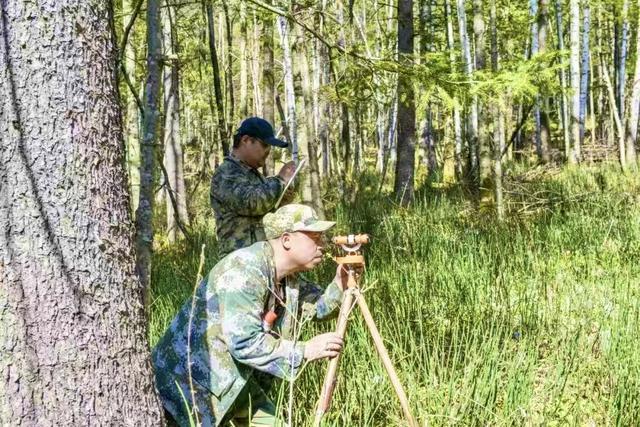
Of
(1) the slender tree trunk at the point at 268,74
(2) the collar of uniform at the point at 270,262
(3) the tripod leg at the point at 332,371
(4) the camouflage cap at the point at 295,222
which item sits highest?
(1) the slender tree trunk at the point at 268,74

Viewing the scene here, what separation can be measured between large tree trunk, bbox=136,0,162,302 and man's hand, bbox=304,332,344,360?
1.43 m

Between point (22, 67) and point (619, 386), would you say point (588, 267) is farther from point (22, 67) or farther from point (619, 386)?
point (22, 67)

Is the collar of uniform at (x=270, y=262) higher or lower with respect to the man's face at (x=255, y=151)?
lower

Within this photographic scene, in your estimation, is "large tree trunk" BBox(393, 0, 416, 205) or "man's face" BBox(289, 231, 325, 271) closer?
"man's face" BBox(289, 231, 325, 271)

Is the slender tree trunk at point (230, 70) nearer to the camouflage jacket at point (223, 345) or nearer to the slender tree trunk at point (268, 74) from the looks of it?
the slender tree trunk at point (268, 74)

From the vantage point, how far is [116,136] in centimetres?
180

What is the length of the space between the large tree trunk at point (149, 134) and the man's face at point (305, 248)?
118 cm

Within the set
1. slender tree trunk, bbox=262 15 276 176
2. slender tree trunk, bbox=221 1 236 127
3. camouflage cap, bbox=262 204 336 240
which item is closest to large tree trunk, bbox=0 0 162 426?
camouflage cap, bbox=262 204 336 240

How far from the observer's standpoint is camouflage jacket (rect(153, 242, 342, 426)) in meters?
2.21

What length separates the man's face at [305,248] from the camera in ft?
7.97

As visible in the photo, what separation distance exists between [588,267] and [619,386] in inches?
84.0

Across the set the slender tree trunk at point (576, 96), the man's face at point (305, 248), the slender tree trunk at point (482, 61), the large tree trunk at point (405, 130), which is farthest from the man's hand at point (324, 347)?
the slender tree trunk at point (576, 96)

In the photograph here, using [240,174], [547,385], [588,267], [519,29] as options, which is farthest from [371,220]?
[519,29]

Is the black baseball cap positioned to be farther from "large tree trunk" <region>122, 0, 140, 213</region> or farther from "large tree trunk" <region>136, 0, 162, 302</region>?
"large tree trunk" <region>122, 0, 140, 213</region>
